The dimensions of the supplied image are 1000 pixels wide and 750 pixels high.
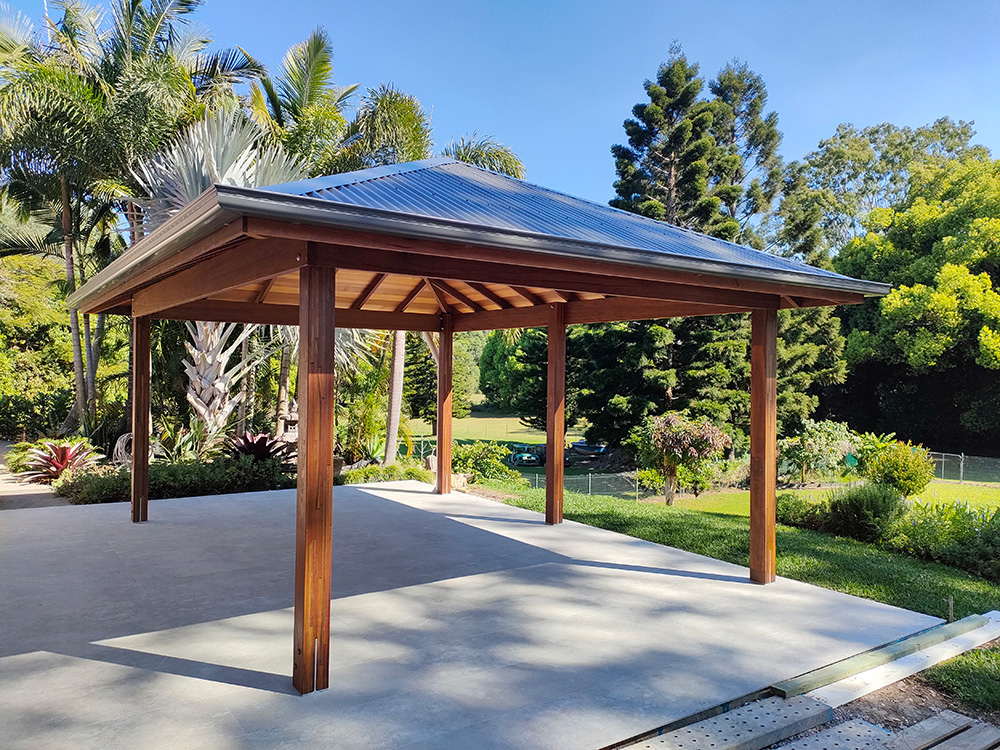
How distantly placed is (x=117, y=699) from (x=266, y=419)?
36.4ft

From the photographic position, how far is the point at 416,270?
156 inches

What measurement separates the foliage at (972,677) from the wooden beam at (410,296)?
231 inches

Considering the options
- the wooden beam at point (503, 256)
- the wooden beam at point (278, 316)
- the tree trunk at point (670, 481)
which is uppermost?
the wooden beam at point (278, 316)

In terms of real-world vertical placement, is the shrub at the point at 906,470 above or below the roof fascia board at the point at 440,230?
below

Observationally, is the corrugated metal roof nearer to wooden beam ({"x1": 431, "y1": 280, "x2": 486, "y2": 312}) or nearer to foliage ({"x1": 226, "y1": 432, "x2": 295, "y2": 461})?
wooden beam ({"x1": 431, "y1": 280, "x2": 486, "y2": 312})

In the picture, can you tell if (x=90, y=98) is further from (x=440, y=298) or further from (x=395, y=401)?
(x=440, y=298)

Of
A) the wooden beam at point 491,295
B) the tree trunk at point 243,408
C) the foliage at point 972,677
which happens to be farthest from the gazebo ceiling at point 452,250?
the tree trunk at point 243,408

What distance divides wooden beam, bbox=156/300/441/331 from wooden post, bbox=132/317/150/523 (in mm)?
311

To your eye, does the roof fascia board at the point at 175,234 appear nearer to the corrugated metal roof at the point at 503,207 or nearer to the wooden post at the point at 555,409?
the corrugated metal roof at the point at 503,207

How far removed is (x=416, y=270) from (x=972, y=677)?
3924 millimetres

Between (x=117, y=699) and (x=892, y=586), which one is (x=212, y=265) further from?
(x=892, y=586)

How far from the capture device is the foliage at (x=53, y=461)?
10.2 metres

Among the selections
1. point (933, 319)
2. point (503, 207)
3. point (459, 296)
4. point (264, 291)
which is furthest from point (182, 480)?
point (933, 319)

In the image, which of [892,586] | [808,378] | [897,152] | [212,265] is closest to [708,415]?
[808,378]
